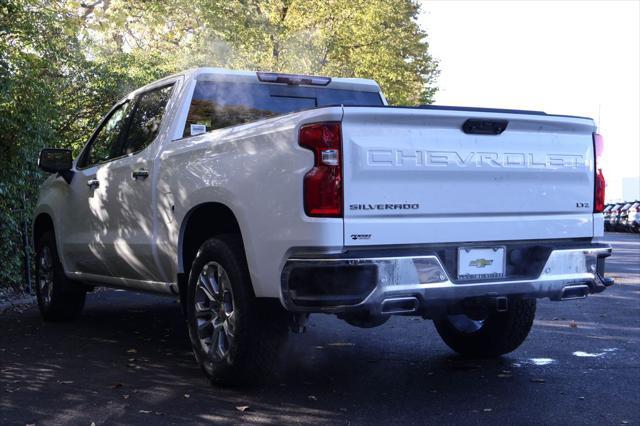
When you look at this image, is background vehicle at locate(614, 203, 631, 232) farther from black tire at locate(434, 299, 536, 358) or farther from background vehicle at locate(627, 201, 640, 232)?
black tire at locate(434, 299, 536, 358)

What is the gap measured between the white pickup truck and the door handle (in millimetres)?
15

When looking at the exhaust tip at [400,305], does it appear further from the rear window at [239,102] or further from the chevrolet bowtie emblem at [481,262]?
the rear window at [239,102]

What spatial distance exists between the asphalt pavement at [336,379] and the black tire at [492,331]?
0.37 ft

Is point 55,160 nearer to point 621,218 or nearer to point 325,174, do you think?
point 325,174

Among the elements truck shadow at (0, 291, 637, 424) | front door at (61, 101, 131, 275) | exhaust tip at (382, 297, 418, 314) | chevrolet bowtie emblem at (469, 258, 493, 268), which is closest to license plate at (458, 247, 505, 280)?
chevrolet bowtie emblem at (469, 258, 493, 268)

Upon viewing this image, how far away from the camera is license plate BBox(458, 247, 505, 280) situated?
5090 millimetres

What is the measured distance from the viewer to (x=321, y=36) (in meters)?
27.8

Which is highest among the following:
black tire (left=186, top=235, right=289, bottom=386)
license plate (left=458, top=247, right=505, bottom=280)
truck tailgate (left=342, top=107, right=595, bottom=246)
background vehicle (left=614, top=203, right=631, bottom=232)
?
truck tailgate (left=342, top=107, right=595, bottom=246)

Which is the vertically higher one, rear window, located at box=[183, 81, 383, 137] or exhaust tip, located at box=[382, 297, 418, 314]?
rear window, located at box=[183, 81, 383, 137]

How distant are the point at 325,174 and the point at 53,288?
187 inches

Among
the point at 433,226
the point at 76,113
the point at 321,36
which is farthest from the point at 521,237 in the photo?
the point at 321,36

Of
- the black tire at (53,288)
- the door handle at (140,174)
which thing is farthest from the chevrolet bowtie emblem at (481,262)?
the black tire at (53,288)

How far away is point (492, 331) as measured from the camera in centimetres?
653

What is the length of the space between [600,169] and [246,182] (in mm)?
2290
